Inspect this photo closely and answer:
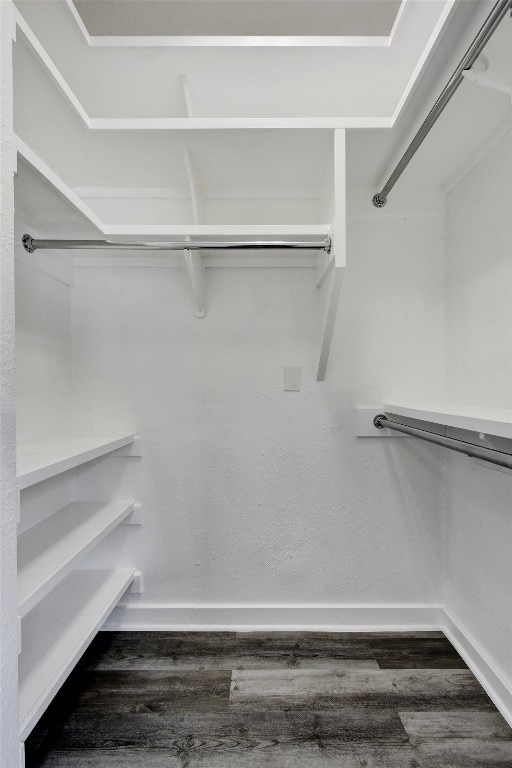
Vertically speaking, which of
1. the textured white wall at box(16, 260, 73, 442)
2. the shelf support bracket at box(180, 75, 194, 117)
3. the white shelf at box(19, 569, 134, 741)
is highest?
the shelf support bracket at box(180, 75, 194, 117)

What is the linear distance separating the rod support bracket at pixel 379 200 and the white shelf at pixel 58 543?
1476mm

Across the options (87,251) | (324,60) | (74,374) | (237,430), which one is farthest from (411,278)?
(74,374)

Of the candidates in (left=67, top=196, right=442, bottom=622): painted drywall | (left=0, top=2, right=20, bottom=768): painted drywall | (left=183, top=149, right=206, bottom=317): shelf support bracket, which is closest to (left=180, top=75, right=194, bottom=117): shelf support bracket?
(left=183, top=149, right=206, bottom=317): shelf support bracket

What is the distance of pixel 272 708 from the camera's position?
112 centimetres

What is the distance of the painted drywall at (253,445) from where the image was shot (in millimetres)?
1475

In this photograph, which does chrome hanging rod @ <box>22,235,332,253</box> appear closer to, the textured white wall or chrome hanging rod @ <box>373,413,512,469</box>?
the textured white wall

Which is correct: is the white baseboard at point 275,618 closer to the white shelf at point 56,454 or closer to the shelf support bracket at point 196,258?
the white shelf at point 56,454

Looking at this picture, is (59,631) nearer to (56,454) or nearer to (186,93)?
(56,454)

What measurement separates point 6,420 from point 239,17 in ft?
4.16

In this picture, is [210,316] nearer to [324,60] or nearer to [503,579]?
[324,60]

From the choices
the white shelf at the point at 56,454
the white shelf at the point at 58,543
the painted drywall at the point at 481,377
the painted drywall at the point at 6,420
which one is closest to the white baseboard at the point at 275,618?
the painted drywall at the point at 481,377

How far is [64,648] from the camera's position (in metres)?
1.01

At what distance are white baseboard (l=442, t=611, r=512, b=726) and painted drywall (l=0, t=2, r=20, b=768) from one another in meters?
1.26

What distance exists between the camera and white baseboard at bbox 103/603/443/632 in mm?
1465
